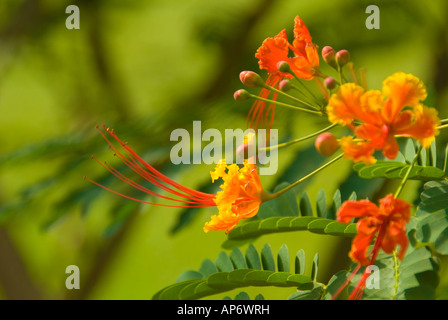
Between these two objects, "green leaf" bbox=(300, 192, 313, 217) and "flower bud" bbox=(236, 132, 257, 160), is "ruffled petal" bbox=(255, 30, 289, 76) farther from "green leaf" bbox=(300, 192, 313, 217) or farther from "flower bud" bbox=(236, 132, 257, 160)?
"green leaf" bbox=(300, 192, 313, 217)

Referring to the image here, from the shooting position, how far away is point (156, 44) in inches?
222

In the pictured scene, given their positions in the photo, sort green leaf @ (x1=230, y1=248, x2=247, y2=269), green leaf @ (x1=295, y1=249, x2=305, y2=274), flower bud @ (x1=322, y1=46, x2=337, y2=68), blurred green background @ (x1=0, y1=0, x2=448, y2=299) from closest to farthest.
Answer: flower bud @ (x1=322, y1=46, x2=337, y2=68)
green leaf @ (x1=295, y1=249, x2=305, y2=274)
green leaf @ (x1=230, y1=248, x2=247, y2=269)
blurred green background @ (x1=0, y1=0, x2=448, y2=299)

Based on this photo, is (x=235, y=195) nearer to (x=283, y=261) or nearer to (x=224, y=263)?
(x=283, y=261)

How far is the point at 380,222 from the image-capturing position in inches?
34.9

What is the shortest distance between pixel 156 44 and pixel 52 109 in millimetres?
1161

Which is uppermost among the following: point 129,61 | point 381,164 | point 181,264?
point 129,61

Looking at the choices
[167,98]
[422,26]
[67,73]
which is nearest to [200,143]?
[422,26]

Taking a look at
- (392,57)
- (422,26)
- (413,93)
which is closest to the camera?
(413,93)

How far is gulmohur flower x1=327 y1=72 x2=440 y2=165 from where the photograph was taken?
2.87 feet

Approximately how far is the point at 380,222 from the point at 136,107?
423 centimetres

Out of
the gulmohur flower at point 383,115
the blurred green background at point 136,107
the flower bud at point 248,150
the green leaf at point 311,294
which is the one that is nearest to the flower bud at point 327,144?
the gulmohur flower at point 383,115

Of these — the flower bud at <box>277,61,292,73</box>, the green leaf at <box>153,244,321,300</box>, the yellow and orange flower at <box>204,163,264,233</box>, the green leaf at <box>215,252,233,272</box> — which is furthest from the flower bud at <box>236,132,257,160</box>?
the green leaf at <box>215,252,233,272</box>

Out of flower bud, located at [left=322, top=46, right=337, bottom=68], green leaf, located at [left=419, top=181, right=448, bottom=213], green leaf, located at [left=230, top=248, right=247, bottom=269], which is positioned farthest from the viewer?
green leaf, located at [left=230, top=248, right=247, bottom=269]
